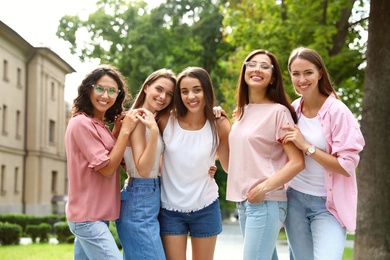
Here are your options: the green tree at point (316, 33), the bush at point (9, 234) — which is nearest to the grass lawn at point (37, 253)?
the bush at point (9, 234)

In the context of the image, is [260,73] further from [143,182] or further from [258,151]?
[143,182]

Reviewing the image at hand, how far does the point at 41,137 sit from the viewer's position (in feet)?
144

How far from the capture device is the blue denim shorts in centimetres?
524

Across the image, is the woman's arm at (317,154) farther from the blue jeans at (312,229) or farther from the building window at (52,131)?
the building window at (52,131)

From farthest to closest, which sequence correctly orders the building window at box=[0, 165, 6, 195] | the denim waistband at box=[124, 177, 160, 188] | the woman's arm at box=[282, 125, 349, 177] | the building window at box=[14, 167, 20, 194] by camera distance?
the building window at box=[14, 167, 20, 194]
the building window at box=[0, 165, 6, 195]
the denim waistband at box=[124, 177, 160, 188]
the woman's arm at box=[282, 125, 349, 177]

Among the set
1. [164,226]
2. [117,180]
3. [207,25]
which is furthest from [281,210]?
[207,25]

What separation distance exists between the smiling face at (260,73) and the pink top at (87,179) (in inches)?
46.6

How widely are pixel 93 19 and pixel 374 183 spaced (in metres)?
26.4

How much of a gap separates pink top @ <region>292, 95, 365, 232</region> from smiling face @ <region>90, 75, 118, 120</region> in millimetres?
1589

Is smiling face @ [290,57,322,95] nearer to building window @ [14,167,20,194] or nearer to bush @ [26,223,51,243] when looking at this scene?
bush @ [26,223,51,243]

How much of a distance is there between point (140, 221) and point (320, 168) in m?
1.37

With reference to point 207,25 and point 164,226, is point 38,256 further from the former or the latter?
point 207,25

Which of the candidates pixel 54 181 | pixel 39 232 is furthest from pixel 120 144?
pixel 54 181

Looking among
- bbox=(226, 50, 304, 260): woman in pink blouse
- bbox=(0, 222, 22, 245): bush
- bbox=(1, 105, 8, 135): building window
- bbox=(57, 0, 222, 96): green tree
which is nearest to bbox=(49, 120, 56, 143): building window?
bbox=(1, 105, 8, 135): building window
